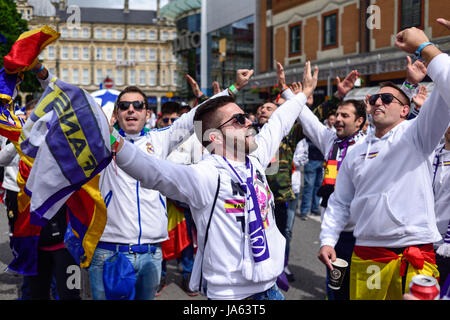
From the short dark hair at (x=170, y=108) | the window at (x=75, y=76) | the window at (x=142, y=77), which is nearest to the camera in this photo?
the short dark hair at (x=170, y=108)

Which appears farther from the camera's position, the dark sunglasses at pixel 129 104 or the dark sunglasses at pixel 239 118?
the dark sunglasses at pixel 129 104

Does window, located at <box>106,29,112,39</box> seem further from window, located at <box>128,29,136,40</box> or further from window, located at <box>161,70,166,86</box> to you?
window, located at <box>161,70,166,86</box>

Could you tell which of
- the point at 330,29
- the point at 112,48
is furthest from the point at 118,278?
the point at 112,48

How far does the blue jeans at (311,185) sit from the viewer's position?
892 cm

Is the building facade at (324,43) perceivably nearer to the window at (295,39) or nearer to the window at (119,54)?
the window at (295,39)

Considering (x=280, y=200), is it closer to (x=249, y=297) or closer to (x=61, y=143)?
(x=249, y=297)

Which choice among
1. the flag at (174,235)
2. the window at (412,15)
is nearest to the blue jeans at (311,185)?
the window at (412,15)

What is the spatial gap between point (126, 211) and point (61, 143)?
4.79 feet

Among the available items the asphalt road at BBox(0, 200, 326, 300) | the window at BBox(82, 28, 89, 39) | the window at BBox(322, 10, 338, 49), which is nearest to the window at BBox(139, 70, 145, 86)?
the window at BBox(82, 28, 89, 39)

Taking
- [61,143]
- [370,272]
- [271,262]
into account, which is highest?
[61,143]

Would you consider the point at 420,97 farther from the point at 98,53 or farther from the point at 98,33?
the point at 98,53

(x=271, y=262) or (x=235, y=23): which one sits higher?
(x=235, y=23)

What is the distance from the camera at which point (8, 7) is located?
1070 inches
